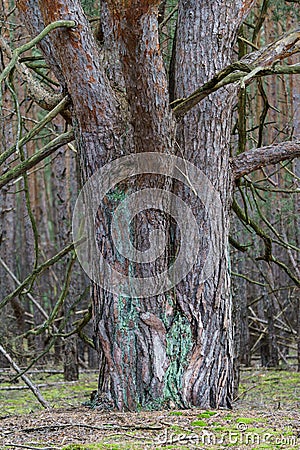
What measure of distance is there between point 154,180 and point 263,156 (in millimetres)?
869

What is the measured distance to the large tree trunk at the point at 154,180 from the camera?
4.06 meters

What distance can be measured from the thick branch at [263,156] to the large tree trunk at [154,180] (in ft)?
0.50

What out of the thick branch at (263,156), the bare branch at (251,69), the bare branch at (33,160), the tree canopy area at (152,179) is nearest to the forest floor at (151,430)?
the tree canopy area at (152,179)

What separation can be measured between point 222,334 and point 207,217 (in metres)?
0.79

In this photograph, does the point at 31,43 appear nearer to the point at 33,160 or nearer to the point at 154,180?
the point at 33,160

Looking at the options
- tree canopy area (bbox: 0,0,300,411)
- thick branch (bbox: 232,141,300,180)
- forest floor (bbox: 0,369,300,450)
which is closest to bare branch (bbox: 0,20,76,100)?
tree canopy area (bbox: 0,0,300,411)

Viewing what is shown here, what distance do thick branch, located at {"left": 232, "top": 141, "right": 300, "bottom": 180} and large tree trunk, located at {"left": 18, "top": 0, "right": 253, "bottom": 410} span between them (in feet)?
0.50

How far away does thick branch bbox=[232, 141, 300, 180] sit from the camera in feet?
15.3

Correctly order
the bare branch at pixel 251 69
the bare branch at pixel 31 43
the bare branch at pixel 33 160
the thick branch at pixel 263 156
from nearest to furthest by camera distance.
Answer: the bare branch at pixel 31 43, the bare branch at pixel 251 69, the bare branch at pixel 33 160, the thick branch at pixel 263 156

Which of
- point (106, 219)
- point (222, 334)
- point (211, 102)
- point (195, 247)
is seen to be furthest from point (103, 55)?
point (222, 334)

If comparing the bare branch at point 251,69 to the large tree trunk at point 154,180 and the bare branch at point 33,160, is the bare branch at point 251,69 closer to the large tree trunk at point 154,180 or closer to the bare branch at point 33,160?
the large tree trunk at point 154,180

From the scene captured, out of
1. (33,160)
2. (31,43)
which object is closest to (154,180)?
(33,160)

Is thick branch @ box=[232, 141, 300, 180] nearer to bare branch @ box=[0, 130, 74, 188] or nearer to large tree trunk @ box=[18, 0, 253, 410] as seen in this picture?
large tree trunk @ box=[18, 0, 253, 410]

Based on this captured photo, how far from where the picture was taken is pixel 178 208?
4543mm
